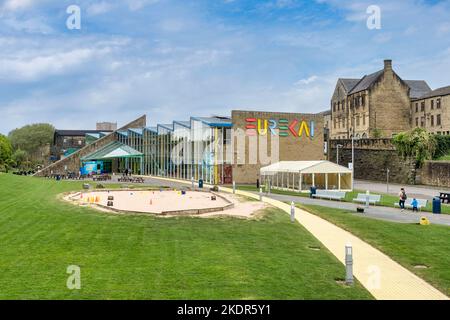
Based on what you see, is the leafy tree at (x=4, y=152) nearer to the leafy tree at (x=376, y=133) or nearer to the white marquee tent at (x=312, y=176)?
the white marquee tent at (x=312, y=176)

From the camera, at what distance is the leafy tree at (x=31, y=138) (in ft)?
394

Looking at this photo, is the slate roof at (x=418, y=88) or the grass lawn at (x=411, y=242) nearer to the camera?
the grass lawn at (x=411, y=242)

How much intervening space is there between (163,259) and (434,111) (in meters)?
75.5

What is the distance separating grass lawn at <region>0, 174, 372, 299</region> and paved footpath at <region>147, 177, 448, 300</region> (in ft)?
1.80

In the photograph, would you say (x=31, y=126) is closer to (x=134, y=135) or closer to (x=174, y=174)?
(x=134, y=135)

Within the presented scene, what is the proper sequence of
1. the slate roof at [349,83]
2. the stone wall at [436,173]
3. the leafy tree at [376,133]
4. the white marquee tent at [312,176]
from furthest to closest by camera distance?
1. the slate roof at [349,83]
2. the leafy tree at [376,133]
3. the stone wall at [436,173]
4. the white marquee tent at [312,176]

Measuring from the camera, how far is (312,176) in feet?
155

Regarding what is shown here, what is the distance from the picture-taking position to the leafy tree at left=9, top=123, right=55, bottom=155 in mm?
120062

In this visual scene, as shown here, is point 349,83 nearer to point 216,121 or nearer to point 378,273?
point 216,121

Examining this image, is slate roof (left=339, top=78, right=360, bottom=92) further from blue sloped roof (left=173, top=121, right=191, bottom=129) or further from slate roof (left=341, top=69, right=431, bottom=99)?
blue sloped roof (left=173, top=121, right=191, bottom=129)

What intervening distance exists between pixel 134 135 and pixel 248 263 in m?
65.7

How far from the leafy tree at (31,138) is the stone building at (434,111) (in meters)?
95.4

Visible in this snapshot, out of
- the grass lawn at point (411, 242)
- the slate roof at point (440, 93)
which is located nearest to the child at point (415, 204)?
the grass lawn at point (411, 242)

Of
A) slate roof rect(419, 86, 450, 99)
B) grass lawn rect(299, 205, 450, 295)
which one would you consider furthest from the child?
slate roof rect(419, 86, 450, 99)
